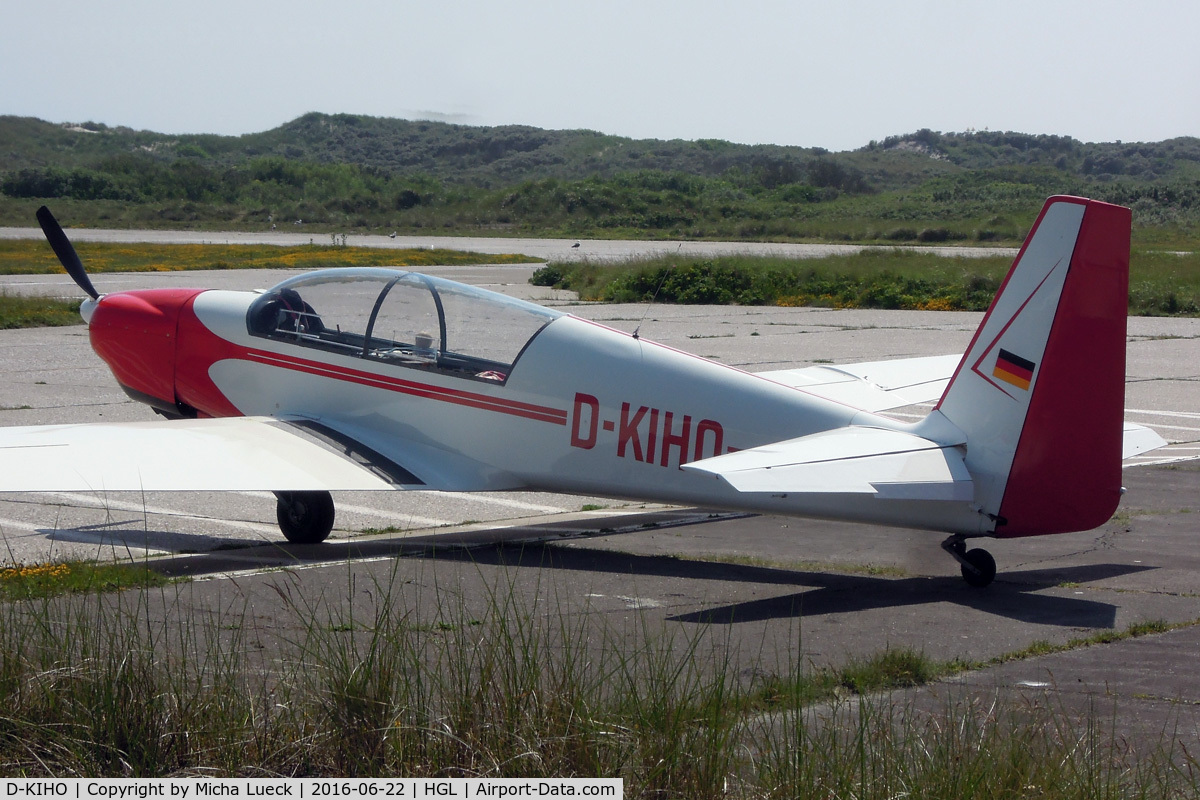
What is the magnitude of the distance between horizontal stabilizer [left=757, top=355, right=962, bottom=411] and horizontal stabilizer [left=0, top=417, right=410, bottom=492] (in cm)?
358

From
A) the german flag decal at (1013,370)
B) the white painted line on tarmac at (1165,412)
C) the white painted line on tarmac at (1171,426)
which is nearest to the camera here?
the german flag decal at (1013,370)

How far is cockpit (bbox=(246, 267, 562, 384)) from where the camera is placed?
8359mm

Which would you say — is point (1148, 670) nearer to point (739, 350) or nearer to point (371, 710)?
point (371, 710)

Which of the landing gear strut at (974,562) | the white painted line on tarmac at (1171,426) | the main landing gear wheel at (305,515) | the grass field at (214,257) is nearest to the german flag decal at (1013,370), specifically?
the landing gear strut at (974,562)

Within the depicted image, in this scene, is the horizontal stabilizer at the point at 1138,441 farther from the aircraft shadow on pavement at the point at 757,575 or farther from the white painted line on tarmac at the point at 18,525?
the white painted line on tarmac at the point at 18,525

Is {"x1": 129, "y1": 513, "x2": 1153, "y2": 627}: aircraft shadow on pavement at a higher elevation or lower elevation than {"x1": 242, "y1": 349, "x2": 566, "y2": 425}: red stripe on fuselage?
lower

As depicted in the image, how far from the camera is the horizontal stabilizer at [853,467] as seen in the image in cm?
591

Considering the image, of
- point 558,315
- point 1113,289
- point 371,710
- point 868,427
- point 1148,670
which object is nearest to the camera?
point 371,710

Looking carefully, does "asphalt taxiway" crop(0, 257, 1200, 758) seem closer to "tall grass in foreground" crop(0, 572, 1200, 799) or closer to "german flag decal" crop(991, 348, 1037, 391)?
"tall grass in foreground" crop(0, 572, 1200, 799)

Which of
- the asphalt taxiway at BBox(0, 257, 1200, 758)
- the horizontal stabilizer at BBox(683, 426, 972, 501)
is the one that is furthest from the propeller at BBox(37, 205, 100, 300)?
the horizontal stabilizer at BBox(683, 426, 972, 501)

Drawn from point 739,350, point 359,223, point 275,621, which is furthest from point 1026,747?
point 359,223

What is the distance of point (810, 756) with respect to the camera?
3.60 meters

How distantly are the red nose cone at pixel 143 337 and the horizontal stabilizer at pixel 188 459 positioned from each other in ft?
4.20

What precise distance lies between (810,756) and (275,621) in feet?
9.75
